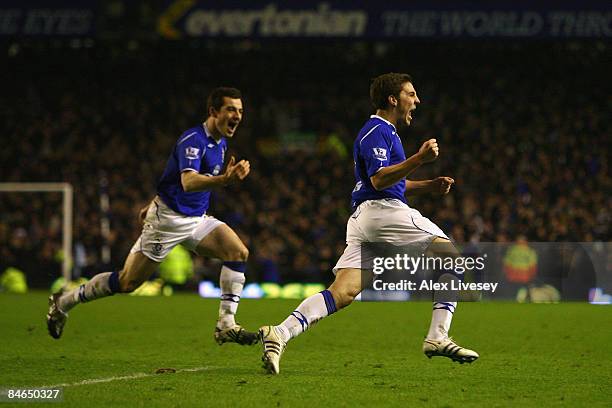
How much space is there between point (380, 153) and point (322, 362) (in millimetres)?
1790

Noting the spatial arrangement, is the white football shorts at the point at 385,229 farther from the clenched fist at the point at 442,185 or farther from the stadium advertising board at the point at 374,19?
the stadium advertising board at the point at 374,19

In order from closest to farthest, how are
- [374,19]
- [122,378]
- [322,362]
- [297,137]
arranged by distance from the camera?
[122,378], [322,362], [374,19], [297,137]

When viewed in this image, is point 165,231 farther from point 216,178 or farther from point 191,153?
point 216,178

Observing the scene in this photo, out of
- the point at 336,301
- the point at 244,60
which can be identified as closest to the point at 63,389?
the point at 336,301

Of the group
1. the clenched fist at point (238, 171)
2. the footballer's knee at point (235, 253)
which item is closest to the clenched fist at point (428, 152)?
the clenched fist at point (238, 171)

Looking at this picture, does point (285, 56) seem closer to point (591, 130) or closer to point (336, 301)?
point (591, 130)

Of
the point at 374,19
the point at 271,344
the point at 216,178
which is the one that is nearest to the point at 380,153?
the point at 216,178

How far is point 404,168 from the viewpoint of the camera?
6.08 m

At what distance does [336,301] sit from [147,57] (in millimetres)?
22757

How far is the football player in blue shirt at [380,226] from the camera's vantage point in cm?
625

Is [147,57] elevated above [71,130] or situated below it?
above

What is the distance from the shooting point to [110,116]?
2586 centimetres

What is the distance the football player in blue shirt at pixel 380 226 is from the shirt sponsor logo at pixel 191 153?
141 cm

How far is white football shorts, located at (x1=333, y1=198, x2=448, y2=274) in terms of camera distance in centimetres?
646
